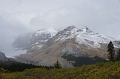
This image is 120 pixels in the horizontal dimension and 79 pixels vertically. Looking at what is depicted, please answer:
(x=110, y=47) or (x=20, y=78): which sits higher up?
(x=110, y=47)

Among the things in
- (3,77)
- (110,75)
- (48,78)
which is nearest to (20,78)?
(48,78)

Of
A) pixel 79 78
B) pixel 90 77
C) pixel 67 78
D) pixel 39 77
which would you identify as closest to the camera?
pixel 90 77

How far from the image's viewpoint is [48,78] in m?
47.1

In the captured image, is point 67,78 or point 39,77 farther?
point 39,77

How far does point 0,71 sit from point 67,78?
48.3 ft

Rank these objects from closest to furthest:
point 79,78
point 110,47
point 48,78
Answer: point 79,78 < point 48,78 < point 110,47

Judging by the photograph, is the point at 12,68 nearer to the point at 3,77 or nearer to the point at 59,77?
the point at 59,77

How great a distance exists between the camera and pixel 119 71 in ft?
119

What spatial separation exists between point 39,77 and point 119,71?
2200cm

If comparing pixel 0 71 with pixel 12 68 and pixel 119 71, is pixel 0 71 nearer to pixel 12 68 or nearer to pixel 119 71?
pixel 119 71

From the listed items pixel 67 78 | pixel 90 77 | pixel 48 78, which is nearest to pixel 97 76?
pixel 90 77

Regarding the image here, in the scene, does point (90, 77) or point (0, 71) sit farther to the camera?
point (90, 77)

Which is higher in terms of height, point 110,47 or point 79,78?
point 110,47

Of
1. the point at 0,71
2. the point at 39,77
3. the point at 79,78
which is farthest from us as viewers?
the point at 39,77
